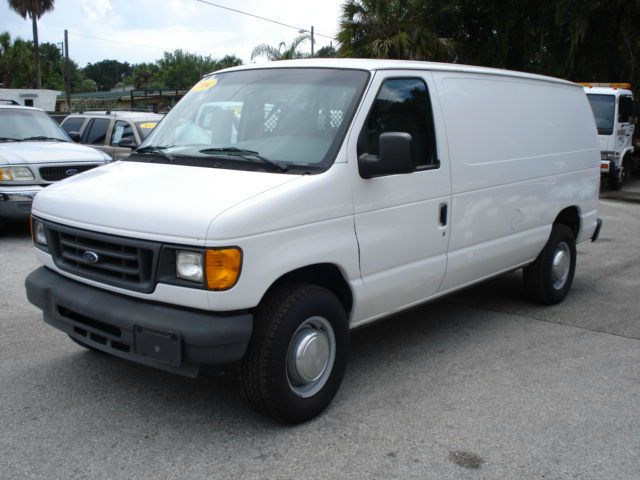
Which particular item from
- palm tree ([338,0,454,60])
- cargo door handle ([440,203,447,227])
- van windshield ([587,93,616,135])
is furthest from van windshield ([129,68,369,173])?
palm tree ([338,0,454,60])

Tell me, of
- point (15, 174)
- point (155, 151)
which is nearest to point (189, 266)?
point (155, 151)

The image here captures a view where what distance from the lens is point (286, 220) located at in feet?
12.0

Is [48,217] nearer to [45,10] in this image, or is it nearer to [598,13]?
[598,13]

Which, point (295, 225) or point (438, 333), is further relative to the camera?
point (438, 333)

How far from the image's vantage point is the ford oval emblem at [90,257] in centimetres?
378

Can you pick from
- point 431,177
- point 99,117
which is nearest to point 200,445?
point 431,177

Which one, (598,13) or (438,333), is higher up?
(598,13)

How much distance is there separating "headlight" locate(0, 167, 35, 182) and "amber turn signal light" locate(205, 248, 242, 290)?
656cm

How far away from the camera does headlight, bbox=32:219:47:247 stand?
4.29m

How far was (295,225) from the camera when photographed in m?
3.71

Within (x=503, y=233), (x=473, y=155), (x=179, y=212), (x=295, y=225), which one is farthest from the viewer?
(x=503, y=233)

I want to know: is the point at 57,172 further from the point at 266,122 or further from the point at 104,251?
the point at 104,251

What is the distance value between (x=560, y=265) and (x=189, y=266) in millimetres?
4277

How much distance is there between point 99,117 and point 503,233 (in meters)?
9.24
